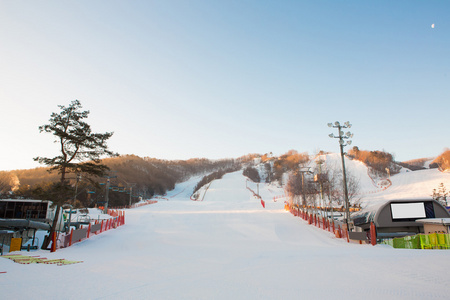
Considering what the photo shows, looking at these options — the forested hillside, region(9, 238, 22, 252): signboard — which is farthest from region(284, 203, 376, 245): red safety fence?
region(9, 238, 22, 252): signboard

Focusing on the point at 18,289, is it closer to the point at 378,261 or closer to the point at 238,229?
the point at 378,261

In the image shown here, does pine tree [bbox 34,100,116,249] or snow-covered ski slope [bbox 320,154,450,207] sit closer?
pine tree [bbox 34,100,116,249]

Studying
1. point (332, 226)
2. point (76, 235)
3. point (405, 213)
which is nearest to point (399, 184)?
point (405, 213)

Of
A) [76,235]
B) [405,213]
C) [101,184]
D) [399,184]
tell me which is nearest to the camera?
[76,235]

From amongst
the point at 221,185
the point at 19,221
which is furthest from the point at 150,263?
the point at 221,185

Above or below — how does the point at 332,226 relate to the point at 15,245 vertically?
above

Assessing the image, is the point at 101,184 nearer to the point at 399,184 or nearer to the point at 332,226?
the point at 332,226

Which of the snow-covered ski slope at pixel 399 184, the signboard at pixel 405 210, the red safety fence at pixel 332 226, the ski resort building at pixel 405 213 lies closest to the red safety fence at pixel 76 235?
the red safety fence at pixel 332 226

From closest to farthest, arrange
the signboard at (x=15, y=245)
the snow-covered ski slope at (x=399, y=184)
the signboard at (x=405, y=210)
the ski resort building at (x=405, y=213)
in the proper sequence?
the signboard at (x=15, y=245)
the ski resort building at (x=405, y=213)
the signboard at (x=405, y=210)
the snow-covered ski slope at (x=399, y=184)

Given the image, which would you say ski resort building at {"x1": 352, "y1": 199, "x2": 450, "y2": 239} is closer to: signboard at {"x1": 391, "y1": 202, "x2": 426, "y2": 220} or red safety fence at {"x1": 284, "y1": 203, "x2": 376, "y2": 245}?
signboard at {"x1": 391, "y1": 202, "x2": 426, "y2": 220}

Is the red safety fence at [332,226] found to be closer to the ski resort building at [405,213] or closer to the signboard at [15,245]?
the ski resort building at [405,213]

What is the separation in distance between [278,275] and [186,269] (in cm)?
274

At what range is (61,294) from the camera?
5.10m

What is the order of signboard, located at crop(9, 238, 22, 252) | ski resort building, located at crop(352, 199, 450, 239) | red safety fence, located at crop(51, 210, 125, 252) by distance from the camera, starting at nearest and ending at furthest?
red safety fence, located at crop(51, 210, 125, 252) → signboard, located at crop(9, 238, 22, 252) → ski resort building, located at crop(352, 199, 450, 239)
